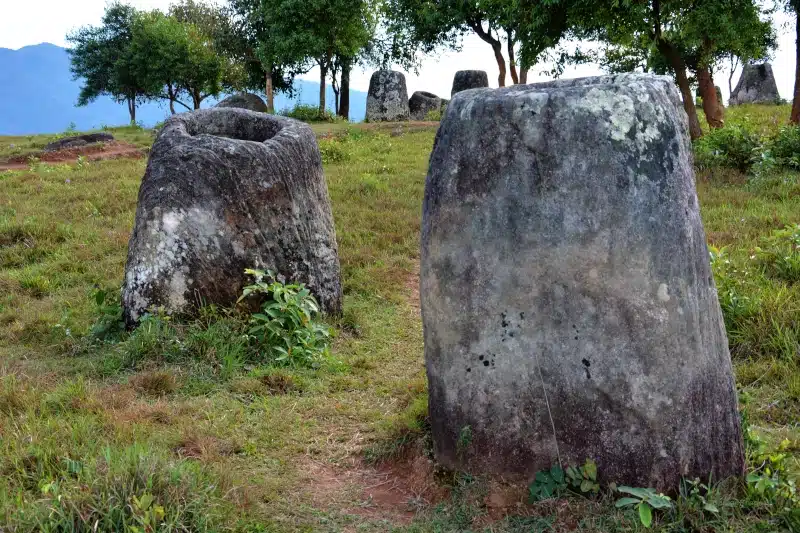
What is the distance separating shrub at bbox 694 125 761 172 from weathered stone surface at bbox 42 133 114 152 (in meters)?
14.2

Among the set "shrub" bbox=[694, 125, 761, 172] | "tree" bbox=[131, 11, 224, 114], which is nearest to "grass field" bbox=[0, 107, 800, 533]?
"shrub" bbox=[694, 125, 761, 172]

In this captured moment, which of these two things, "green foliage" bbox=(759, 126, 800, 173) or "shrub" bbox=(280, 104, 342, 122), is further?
"shrub" bbox=(280, 104, 342, 122)

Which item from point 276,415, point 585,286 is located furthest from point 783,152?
point 276,415

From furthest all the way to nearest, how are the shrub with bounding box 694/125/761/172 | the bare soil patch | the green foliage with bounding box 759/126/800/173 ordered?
the shrub with bounding box 694/125/761/172 → the green foliage with bounding box 759/126/800/173 → the bare soil patch

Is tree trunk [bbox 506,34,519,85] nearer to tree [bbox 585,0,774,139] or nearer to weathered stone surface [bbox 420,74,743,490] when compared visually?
tree [bbox 585,0,774,139]

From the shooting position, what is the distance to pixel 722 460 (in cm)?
337

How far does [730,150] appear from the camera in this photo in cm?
1158

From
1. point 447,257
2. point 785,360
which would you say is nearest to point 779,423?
point 785,360

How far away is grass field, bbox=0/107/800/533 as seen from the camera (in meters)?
3.17

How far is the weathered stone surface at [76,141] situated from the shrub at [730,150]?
1416 centimetres

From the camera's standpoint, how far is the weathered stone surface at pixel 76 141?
18.5 metres

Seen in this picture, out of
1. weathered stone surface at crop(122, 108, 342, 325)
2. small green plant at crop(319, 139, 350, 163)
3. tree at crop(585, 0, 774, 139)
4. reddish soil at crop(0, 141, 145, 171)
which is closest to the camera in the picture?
weathered stone surface at crop(122, 108, 342, 325)

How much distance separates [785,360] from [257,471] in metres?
3.61

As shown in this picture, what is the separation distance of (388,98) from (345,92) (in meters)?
7.45
